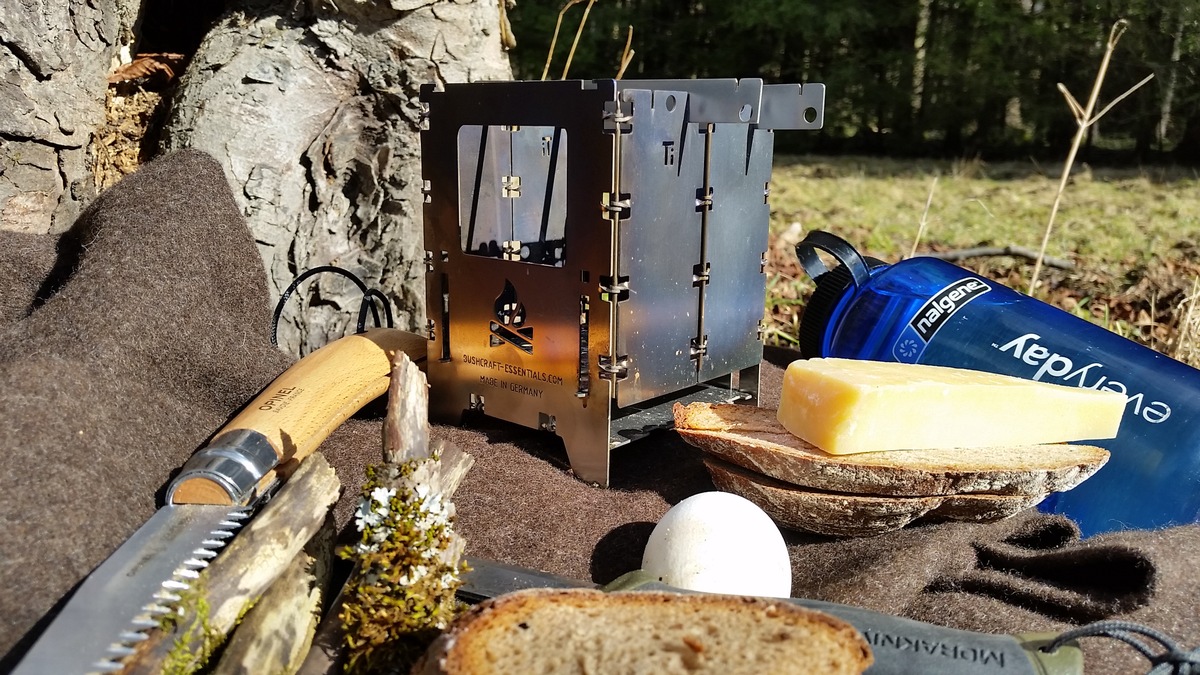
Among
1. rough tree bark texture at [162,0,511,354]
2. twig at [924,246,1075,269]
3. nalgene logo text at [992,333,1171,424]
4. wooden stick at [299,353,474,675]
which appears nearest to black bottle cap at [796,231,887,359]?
nalgene logo text at [992,333,1171,424]

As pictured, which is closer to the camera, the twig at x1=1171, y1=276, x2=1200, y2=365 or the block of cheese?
the block of cheese

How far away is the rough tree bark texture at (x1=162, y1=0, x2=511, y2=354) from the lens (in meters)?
3.14

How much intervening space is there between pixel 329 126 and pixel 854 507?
7.26 feet

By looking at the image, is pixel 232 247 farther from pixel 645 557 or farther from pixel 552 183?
pixel 645 557

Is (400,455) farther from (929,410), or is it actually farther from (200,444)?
(929,410)

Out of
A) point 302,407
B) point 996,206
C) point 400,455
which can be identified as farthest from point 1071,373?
point 996,206

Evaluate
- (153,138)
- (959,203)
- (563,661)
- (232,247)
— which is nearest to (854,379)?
(563,661)

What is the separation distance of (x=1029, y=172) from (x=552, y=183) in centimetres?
789

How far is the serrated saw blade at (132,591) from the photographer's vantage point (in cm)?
144

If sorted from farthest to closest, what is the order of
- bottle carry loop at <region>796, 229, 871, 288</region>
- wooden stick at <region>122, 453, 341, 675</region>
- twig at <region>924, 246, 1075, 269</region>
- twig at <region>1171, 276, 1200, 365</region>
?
twig at <region>924, 246, 1075, 269</region>, twig at <region>1171, 276, 1200, 365</region>, bottle carry loop at <region>796, 229, 871, 288</region>, wooden stick at <region>122, 453, 341, 675</region>

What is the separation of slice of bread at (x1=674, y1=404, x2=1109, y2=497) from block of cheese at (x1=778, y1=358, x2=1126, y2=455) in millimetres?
28

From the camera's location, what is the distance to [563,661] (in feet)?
4.58

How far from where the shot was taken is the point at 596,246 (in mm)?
2287

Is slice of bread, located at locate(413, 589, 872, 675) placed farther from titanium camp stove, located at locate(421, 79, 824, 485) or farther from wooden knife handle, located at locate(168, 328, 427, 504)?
titanium camp stove, located at locate(421, 79, 824, 485)
